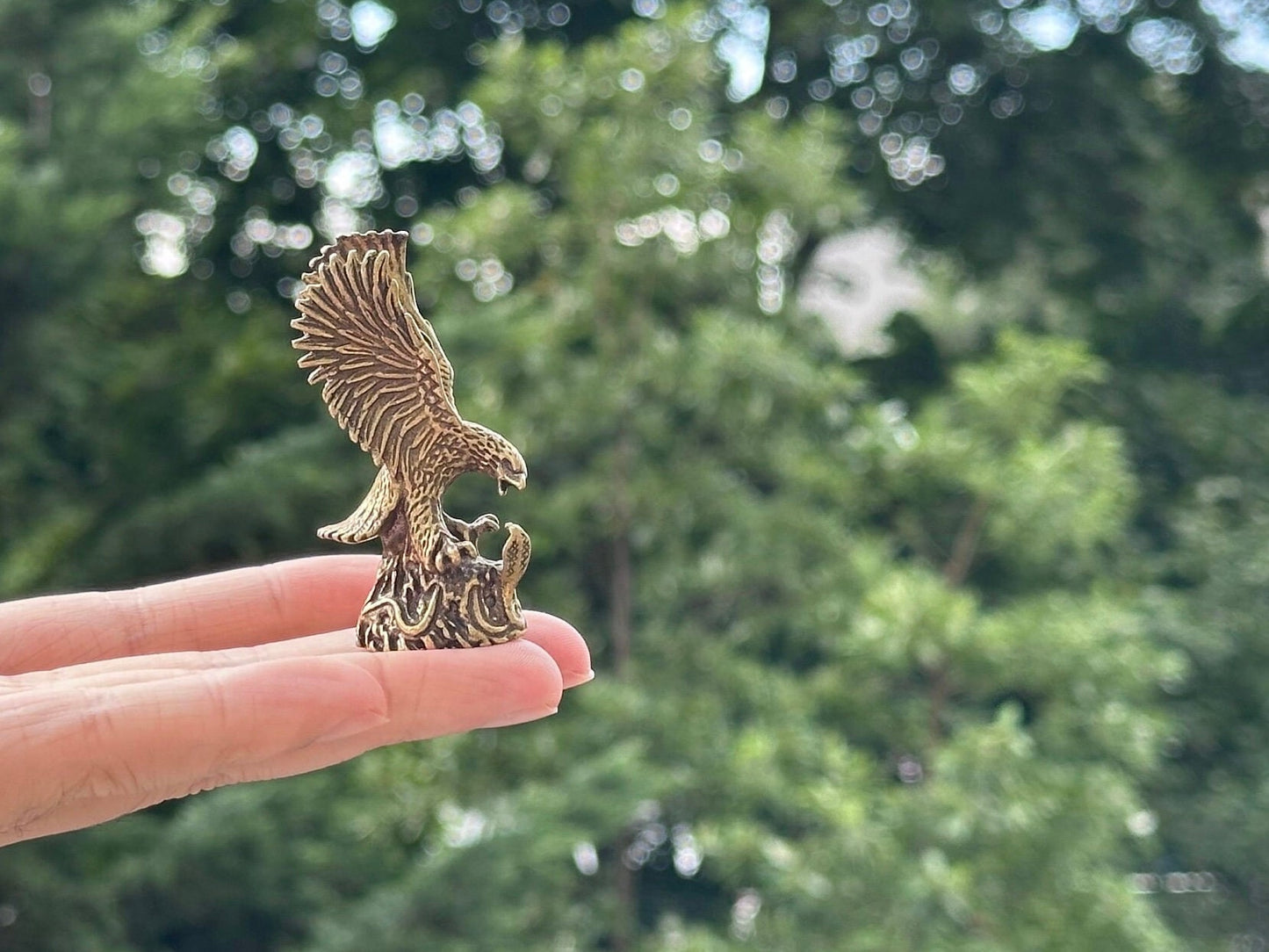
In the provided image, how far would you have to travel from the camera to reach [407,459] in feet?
6.68

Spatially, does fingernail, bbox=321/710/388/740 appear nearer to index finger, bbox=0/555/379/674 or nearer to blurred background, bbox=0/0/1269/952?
index finger, bbox=0/555/379/674

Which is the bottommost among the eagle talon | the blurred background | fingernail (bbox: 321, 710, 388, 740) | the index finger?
the blurred background

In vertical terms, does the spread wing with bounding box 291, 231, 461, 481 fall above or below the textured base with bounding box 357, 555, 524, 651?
above

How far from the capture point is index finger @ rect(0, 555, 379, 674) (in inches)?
77.9

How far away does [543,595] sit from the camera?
4.07 m

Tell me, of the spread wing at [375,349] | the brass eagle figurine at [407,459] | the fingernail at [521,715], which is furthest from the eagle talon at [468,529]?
the fingernail at [521,715]

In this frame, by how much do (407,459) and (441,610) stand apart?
0.69 feet

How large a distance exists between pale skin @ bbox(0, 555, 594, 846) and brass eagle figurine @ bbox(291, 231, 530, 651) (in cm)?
6

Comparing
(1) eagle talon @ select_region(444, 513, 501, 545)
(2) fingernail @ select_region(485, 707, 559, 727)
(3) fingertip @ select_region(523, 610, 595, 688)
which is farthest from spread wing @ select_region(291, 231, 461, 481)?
(2) fingernail @ select_region(485, 707, 559, 727)

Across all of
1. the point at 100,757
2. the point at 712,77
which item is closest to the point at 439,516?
the point at 100,757

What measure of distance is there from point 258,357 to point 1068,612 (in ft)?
8.06

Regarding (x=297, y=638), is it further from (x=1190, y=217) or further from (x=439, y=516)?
(x=1190, y=217)

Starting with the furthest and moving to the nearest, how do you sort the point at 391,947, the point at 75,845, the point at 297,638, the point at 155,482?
1. the point at 155,482
2. the point at 75,845
3. the point at 391,947
4. the point at 297,638

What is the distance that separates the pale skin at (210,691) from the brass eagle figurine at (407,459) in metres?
0.06
